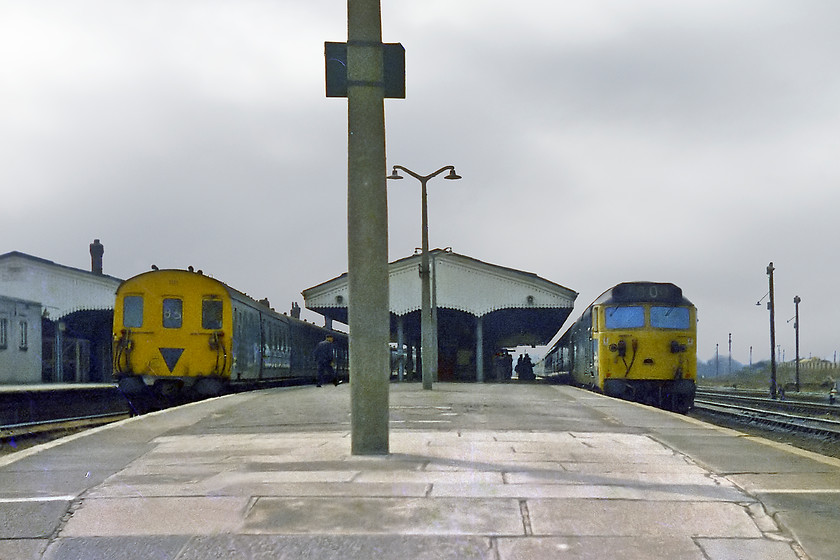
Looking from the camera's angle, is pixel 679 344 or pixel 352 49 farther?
pixel 679 344

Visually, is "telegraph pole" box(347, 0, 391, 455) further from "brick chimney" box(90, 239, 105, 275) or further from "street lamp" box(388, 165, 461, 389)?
"brick chimney" box(90, 239, 105, 275)

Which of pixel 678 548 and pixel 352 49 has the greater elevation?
pixel 352 49

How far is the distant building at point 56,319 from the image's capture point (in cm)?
2988

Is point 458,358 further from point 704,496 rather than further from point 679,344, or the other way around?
point 704,496

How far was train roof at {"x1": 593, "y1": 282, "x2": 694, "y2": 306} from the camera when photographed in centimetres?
2130

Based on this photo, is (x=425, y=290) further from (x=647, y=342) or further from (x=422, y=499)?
(x=422, y=499)

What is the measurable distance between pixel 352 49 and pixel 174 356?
13.5 m

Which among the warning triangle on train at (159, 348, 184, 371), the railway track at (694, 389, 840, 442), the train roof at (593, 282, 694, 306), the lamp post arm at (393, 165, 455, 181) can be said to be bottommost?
the railway track at (694, 389, 840, 442)

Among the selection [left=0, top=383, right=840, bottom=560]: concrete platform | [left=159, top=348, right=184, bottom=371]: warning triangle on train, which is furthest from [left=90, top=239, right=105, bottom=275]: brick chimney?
[left=0, top=383, right=840, bottom=560]: concrete platform

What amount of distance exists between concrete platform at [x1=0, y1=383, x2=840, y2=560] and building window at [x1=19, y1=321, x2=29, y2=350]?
2377 cm

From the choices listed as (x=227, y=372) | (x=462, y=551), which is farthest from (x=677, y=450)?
(x=227, y=372)

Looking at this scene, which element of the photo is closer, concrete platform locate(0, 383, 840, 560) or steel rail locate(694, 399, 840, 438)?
concrete platform locate(0, 383, 840, 560)

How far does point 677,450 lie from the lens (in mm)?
7586

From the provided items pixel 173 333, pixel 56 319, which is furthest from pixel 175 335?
pixel 56 319
